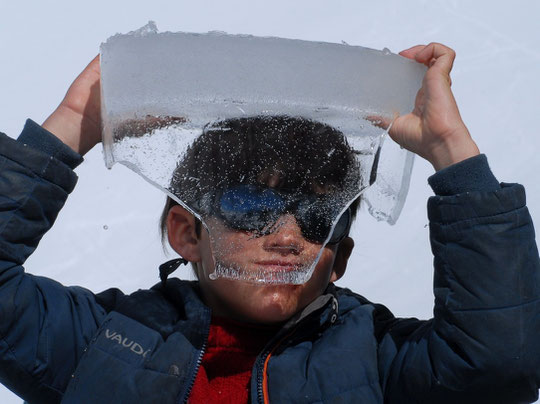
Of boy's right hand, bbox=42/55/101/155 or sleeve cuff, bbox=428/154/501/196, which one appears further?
boy's right hand, bbox=42/55/101/155

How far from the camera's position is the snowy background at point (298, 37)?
5.06 feet

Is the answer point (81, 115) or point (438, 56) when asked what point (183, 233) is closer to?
point (81, 115)

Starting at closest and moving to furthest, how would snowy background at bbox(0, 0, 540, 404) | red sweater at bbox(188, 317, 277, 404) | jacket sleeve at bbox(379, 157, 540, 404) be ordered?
jacket sleeve at bbox(379, 157, 540, 404) → red sweater at bbox(188, 317, 277, 404) → snowy background at bbox(0, 0, 540, 404)

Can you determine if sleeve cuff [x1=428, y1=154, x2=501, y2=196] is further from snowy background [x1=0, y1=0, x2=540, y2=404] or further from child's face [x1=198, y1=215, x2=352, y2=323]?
snowy background [x1=0, y1=0, x2=540, y2=404]

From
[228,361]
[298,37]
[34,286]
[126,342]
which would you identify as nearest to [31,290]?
[34,286]

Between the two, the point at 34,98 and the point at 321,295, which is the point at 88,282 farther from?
the point at 321,295

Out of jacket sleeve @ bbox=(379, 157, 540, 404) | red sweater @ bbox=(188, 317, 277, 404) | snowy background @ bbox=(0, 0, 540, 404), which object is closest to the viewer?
jacket sleeve @ bbox=(379, 157, 540, 404)

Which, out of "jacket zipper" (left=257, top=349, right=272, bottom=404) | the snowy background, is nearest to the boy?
"jacket zipper" (left=257, top=349, right=272, bottom=404)

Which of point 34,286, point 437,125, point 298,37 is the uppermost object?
point 298,37

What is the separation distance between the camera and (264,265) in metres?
0.91

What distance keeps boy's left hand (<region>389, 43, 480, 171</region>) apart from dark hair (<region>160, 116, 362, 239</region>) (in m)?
0.07

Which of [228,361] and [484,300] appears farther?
[228,361]

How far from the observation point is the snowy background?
154cm

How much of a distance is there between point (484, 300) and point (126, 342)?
1.21ft
